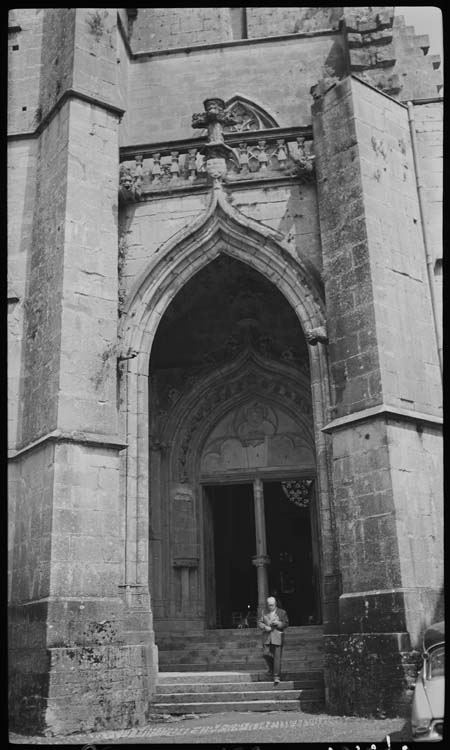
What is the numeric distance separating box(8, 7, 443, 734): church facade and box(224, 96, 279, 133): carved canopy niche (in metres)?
0.04

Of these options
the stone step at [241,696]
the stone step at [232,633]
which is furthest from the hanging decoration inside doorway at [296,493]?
the stone step at [241,696]

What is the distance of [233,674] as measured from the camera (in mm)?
9469

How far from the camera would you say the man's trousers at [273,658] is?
928 cm

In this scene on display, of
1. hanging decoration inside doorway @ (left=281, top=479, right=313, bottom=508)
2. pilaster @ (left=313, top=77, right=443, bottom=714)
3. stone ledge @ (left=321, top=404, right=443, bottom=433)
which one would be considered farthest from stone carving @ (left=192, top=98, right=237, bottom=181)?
hanging decoration inside doorway @ (left=281, top=479, right=313, bottom=508)

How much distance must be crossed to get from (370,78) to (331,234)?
3.90 m

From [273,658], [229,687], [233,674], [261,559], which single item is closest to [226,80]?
[261,559]

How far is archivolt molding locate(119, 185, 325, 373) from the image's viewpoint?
10.4 metres

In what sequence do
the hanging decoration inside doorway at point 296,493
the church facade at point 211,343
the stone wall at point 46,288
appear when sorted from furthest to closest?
the hanging decoration inside doorway at point 296,493 < the stone wall at point 46,288 < the church facade at point 211,343

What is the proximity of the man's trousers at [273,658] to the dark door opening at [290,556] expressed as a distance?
3.88 meters

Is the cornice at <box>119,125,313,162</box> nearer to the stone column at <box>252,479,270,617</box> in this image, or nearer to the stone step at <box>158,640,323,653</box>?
the stone column at <box>252,479,270,617</box>

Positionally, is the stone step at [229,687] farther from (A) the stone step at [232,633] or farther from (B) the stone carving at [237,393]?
(B) the stone carving at [237,393]

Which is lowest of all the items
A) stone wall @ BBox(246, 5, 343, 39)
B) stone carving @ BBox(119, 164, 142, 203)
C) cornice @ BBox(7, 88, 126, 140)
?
stone carving @ BBox(119, 164, 142, 203)

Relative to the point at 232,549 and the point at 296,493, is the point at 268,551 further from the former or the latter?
the point at 296,493

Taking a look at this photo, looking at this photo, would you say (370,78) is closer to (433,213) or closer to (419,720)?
(433,213)
